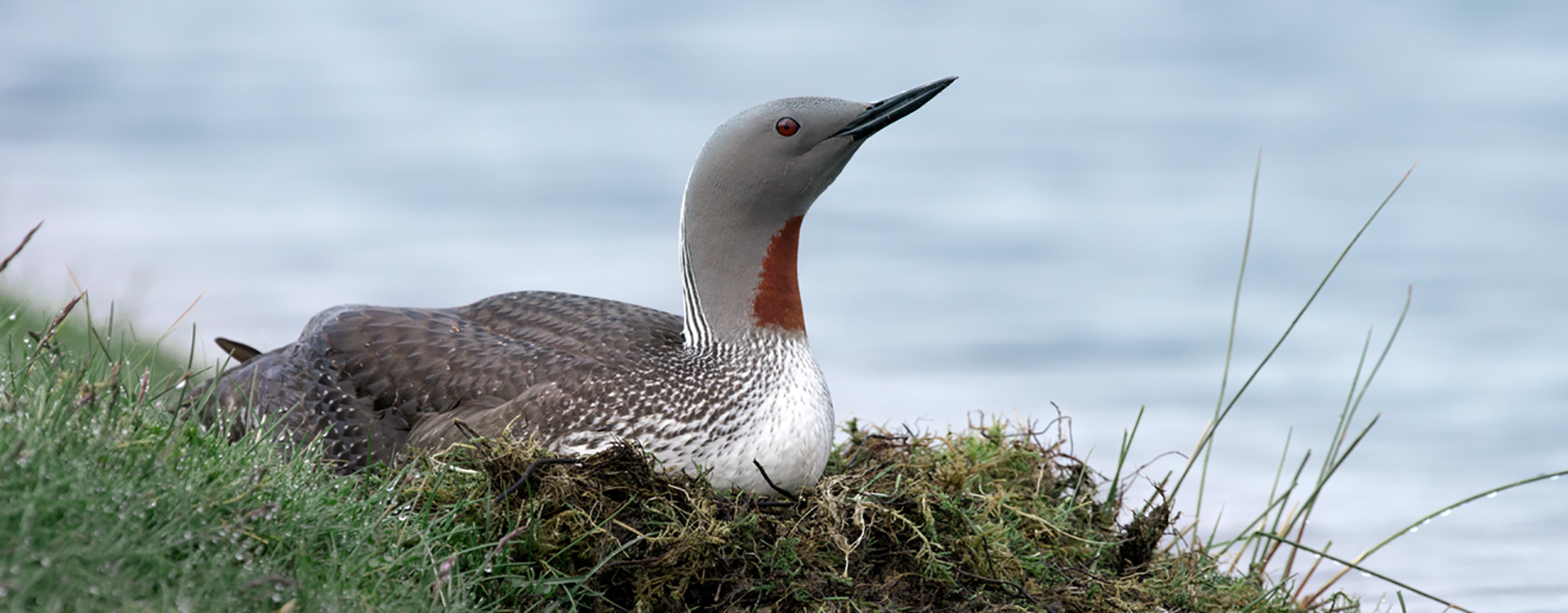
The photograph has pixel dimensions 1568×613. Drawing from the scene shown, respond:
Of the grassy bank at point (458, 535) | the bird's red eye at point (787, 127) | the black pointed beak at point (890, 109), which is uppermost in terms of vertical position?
the black pointed beak at point (890, 109)

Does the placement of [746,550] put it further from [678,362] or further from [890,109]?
[890,109]

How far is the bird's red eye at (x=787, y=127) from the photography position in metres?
4.34

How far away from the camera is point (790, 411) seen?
416 cm

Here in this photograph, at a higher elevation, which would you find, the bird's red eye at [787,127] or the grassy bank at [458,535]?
the bird's red eye at [787,127]

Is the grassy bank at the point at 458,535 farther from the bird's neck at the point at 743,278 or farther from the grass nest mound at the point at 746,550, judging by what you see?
the bird's neck at the point at 743,278

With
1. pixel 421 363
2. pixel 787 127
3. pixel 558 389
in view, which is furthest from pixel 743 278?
pixel 421 363

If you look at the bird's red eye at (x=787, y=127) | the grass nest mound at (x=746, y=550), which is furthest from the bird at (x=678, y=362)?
the grass nest mound at (x=746, y=550)

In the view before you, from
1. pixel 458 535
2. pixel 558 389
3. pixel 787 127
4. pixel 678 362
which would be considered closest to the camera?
pixel 458 535

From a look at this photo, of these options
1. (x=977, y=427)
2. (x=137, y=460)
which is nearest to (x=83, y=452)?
(x=137, y=460)

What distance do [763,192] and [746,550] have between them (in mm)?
1398

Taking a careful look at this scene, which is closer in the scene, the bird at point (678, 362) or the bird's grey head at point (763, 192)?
the bird at point (678, 362)

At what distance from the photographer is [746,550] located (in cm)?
355

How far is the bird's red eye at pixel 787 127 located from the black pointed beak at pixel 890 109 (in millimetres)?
151

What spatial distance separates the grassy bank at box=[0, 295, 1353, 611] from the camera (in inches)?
104
